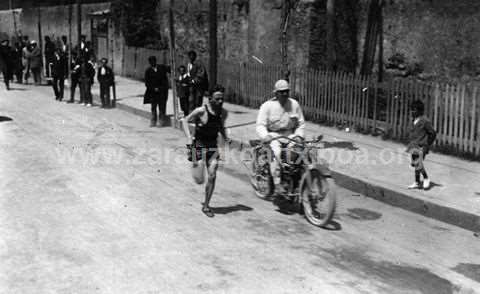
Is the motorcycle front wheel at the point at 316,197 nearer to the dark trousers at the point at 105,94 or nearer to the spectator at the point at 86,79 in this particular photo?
the dark trousers at the point at 105,94

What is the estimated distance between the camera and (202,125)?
795cm

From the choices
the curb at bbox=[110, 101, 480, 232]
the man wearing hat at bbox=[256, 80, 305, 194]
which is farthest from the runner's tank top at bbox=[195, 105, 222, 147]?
the curb at bbox=[110, 101, 480, 232]

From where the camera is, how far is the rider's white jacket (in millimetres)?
8367

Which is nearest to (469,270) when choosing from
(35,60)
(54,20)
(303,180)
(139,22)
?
(303,180)

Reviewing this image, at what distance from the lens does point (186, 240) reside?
6.69 meters

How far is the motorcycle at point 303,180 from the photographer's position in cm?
743

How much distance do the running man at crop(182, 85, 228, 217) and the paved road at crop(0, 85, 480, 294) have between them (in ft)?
1.44

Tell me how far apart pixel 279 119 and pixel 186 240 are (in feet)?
8.05

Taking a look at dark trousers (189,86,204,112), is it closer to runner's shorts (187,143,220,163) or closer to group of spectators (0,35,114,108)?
group of spectators (0,35,114,108)

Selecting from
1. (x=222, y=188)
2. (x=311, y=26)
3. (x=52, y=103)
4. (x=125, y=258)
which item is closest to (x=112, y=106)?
(x=52, y=103)

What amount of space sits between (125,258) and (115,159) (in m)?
5.32

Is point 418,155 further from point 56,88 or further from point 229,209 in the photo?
point 56,88

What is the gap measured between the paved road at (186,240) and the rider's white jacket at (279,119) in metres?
1.02

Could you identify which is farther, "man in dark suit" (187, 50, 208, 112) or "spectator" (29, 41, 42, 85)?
"spectator" (29, 41, 42, 85)
